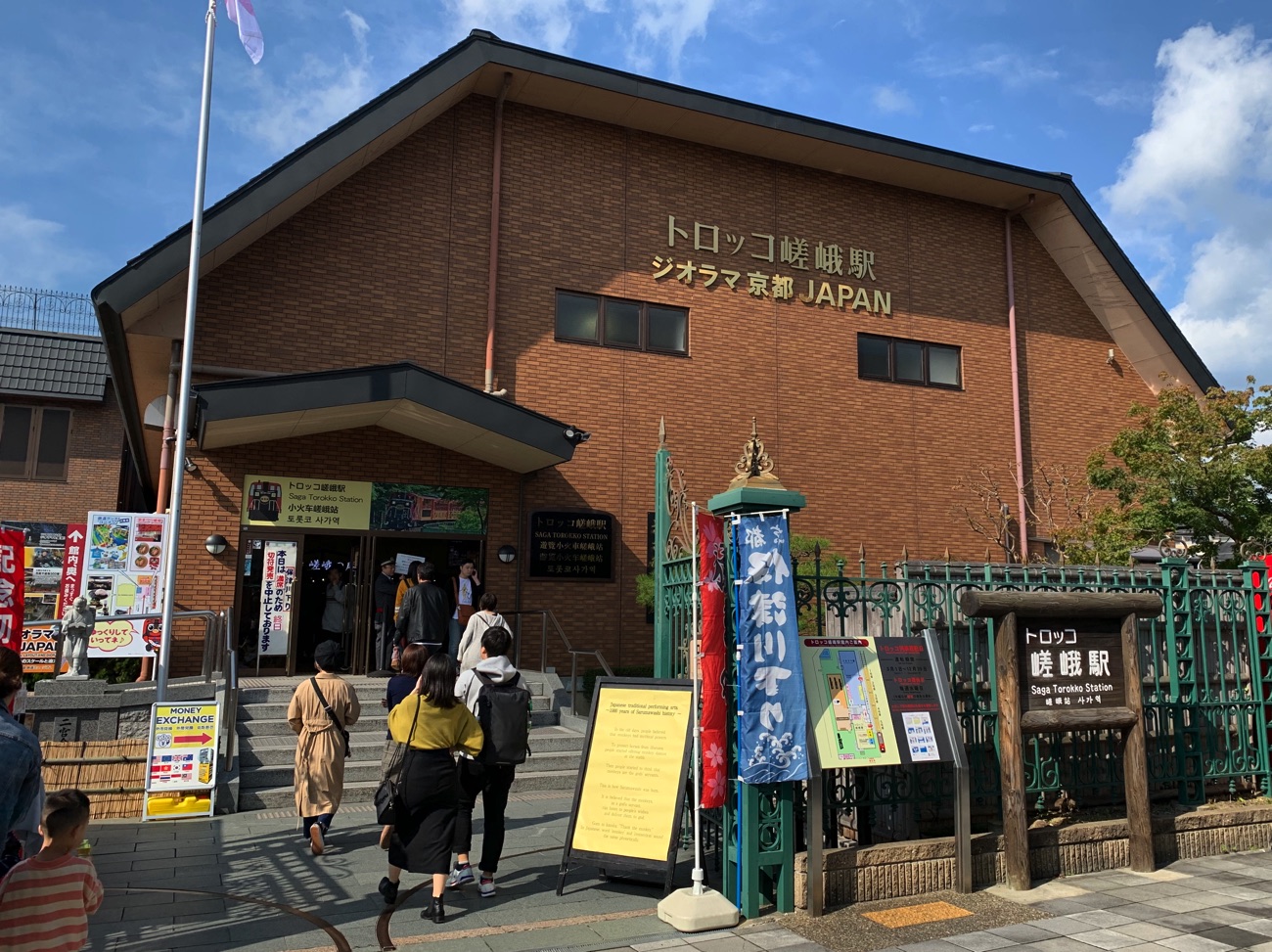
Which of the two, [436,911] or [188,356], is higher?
[188,356]

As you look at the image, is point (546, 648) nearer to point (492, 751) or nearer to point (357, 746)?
point (357, 746)

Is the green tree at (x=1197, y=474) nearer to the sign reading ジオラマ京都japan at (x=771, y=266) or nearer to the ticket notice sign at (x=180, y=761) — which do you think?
the sign reading ジオラマ京都japan at (x=771, y=266)

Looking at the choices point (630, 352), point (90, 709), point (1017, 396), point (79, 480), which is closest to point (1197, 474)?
point (1017, 396)

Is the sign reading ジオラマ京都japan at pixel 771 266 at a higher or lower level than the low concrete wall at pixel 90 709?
higher

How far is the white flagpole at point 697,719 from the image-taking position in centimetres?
589

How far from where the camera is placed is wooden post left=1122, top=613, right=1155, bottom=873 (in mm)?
6984

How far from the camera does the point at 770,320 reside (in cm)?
1659

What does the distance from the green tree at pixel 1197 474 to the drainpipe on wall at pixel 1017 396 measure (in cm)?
171

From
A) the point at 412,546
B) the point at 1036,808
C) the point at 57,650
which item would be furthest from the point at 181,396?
the point at 1036,808

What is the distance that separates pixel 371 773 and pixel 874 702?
537 cm

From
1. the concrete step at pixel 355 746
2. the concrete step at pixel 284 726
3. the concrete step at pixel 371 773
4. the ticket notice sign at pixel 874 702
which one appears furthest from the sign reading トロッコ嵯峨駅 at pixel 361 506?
the ticket notice sign at pixel 874 702

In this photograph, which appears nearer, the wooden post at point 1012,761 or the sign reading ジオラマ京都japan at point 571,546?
the wooden post at point 1012,761

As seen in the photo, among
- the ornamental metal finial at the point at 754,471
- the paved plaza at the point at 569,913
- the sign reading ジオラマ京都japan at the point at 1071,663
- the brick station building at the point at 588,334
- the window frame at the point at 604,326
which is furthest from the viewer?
the window frame at the point at 604,326

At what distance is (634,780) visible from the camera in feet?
20.8
